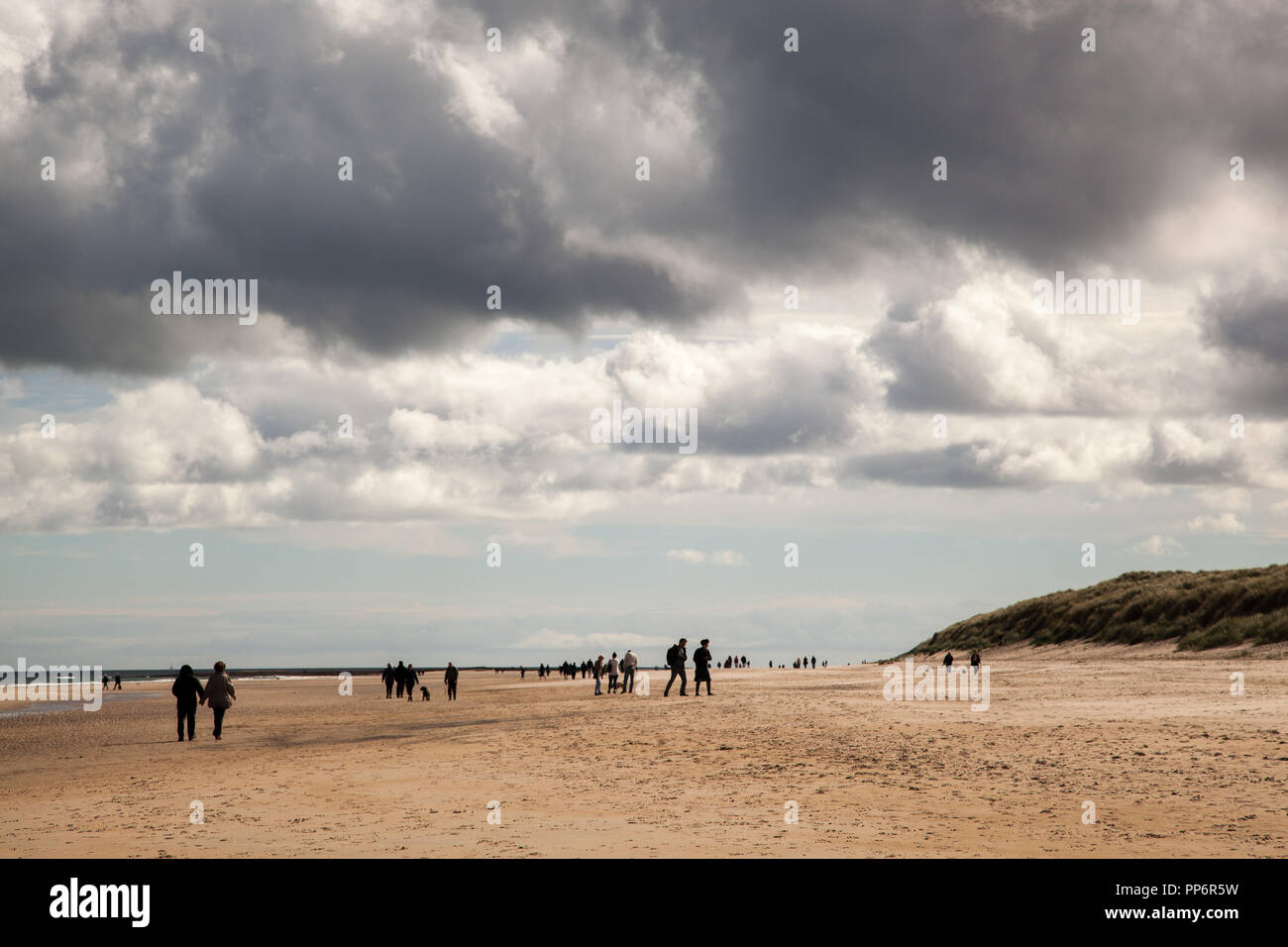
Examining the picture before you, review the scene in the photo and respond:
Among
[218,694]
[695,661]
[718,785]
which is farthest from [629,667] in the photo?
[718,785]

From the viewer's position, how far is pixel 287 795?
16.0 metres

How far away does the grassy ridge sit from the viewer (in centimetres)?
5016

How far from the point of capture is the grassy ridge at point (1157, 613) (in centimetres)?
5016

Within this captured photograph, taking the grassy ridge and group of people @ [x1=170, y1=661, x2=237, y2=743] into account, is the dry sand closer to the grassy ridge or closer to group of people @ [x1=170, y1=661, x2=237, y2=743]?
group of people @ [x1=170, y1=661, x2=237, y2=743]

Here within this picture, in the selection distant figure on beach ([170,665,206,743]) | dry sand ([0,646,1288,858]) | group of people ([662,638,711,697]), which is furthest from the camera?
group of people ([662,638,711,697])

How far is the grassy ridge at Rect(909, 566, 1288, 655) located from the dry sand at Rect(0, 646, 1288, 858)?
24672 mm

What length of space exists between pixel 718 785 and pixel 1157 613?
5335 cm

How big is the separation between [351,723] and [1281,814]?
27846 millimetres

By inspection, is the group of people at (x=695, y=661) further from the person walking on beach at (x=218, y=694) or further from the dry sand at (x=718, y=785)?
the person walking on beach at (x=218, y=694)

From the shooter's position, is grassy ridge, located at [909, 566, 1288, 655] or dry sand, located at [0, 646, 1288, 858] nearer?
dry sand, located at [0, 646, 1288, 858]

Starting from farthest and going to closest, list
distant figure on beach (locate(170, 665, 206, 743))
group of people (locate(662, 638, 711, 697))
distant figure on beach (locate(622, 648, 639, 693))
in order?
distant figure on beach (locate(622, 648, 639, 693)) < group of people (locate(662, 638, 711, 697)) < distant figure on beach (locate(170, 665, 206, 743))

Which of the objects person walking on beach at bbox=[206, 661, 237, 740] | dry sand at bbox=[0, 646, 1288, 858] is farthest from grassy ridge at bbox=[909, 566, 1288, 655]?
person walking on beach at bbox=[206, 661, 237, 740]
